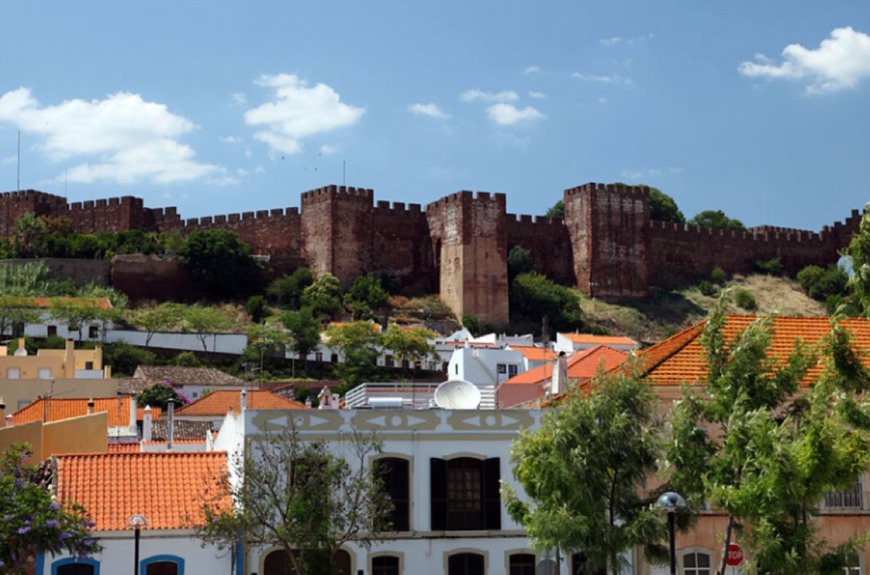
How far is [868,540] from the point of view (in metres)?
19.8

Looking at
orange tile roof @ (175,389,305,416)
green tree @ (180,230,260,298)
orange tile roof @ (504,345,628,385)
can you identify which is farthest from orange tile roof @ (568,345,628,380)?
green tree @ (180,230,260,298)

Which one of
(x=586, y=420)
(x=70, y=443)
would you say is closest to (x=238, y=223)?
(x=70, y=443)

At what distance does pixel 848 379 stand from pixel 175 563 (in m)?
10.8

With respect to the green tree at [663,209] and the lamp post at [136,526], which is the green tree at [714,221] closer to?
the green tree at [663,209]

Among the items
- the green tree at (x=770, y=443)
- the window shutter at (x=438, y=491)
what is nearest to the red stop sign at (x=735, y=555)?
the green tree at (x=770, y=443)

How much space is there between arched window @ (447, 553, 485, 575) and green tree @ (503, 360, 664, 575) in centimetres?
369

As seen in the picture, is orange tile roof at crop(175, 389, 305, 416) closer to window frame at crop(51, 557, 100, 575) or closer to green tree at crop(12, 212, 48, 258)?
window frame at crop(51, 557, 100, 575)

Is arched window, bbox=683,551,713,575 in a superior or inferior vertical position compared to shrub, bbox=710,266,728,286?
inferior

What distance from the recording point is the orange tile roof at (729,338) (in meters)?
24.0

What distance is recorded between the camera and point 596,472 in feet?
66.9

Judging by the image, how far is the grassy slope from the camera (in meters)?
84.4

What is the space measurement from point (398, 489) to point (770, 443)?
771 cm

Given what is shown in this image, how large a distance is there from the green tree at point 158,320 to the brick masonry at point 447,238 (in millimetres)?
6447

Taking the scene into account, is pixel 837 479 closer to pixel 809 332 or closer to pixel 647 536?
pixel 647 536
